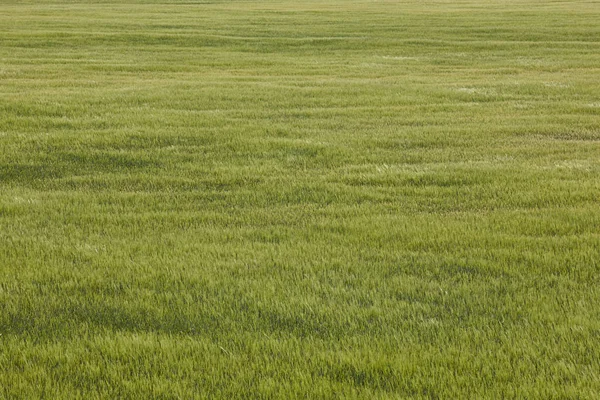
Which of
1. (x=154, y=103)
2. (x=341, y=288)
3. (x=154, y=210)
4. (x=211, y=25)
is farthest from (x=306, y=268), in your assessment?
(x=211, y=25)

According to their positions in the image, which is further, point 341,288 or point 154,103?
point 154,103

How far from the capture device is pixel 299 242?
822 cm

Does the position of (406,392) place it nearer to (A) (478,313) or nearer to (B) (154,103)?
(A) (478,313)

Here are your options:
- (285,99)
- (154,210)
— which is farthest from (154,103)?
(154,210)

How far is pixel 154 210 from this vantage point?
9805mm

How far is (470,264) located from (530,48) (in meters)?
32.8

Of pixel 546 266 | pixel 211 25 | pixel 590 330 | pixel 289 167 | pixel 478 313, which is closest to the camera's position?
pixel 590 330

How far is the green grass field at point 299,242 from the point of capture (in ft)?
17.6

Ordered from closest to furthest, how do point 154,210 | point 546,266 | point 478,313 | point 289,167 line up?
point 478,313 < point 546,266 < point 154,210 < point 289,167

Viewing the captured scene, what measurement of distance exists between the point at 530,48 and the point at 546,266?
32691mm

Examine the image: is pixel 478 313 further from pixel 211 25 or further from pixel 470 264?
pixel 211 25

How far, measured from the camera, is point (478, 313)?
20.6ft

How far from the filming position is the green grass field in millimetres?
5363

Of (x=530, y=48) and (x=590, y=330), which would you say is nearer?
(x=590, y=330)
